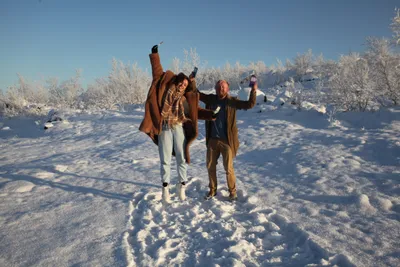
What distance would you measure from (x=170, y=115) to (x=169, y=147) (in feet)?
1.47

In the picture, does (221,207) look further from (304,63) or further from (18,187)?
(304,63)

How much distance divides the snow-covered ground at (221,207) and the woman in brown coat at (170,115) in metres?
0.69

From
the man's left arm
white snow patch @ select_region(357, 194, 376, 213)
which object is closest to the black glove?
the man's left arm

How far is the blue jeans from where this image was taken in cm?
351

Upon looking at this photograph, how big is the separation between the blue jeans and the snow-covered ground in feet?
1.60

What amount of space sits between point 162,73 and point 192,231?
207cm

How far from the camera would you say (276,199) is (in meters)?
3.87

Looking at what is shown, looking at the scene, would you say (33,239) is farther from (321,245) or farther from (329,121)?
(329,121)

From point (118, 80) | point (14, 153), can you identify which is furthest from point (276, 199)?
point (118, 80)

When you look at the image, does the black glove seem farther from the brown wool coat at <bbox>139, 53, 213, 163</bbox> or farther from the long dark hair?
the long dark hair

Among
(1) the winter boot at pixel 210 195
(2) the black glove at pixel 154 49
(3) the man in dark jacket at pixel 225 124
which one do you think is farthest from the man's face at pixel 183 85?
(1) the winter boot at pixel 210 195

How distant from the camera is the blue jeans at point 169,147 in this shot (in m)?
3.51

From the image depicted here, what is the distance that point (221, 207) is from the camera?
3479mm

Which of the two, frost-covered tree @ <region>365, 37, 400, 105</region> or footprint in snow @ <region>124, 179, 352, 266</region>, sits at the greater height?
frost-covered tree @ <region>365, 37, 400, 105</region>
